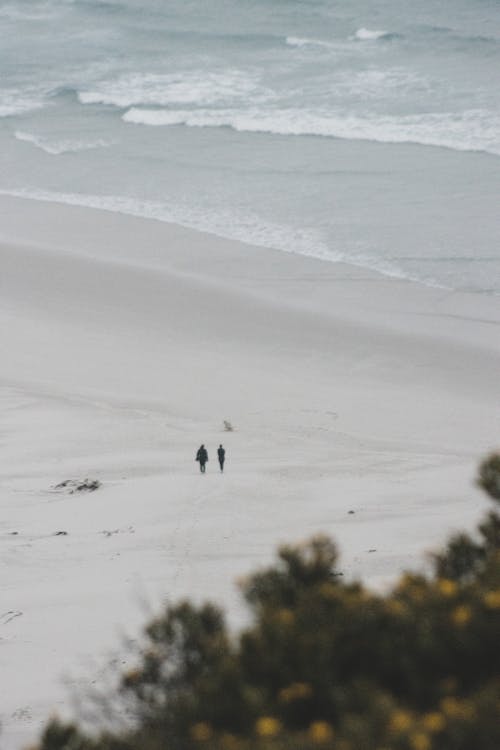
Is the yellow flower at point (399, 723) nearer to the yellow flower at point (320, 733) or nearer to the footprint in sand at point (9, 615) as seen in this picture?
the yellow flower at point (320, 733)

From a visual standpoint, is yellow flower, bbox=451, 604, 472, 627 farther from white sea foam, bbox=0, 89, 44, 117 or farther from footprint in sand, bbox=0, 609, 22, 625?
white sea foam, bbox=0, 89, 44, 117

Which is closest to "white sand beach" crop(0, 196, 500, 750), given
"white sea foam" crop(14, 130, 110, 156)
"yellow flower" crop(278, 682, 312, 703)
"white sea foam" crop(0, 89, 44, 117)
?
"yellow flower" crop(278, 682, 312, 703)

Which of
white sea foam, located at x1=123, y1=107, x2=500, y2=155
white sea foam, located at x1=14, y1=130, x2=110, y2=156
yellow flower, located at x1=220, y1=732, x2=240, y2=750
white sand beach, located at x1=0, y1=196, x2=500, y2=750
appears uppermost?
yellow flower, located at x1=220, y1=732, x2=240, y2=750

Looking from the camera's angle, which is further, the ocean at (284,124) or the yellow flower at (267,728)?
the ocean at (284,124)

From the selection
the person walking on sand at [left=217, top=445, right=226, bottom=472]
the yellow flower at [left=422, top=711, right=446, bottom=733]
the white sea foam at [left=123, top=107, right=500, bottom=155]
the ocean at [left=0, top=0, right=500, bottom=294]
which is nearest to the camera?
the yellow flower at [left=422, top=711, right=446, bottom=733]

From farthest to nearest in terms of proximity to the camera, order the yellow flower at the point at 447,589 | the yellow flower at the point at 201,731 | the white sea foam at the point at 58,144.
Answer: the white sea foam at the point at 58,144
the yellow flower at the point at 447,589
the yellow flower at the point at 201,731

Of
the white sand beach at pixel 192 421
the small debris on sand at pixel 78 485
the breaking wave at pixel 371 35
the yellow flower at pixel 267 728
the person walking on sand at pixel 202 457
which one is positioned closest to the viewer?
the yellow flower at pixel 267 728

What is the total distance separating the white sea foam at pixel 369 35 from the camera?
4741 centimetres

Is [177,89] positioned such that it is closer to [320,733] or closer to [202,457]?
[202,457]

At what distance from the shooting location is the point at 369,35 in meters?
47.7

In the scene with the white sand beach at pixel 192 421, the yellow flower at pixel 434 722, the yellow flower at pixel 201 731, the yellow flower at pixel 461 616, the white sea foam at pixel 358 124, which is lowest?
the white sand beach at pixel 192 421

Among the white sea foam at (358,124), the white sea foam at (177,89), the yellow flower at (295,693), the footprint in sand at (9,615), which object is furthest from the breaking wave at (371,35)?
the yellow flower at (295,693)

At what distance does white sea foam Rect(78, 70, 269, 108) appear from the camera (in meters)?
41.2

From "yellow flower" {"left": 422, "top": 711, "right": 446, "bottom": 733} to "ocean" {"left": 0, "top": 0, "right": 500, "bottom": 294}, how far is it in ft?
67.4
